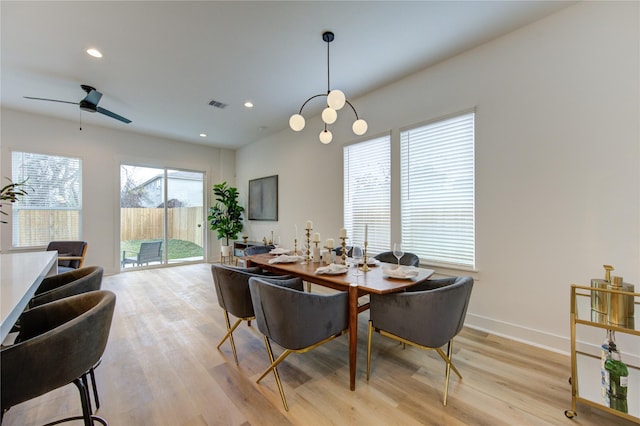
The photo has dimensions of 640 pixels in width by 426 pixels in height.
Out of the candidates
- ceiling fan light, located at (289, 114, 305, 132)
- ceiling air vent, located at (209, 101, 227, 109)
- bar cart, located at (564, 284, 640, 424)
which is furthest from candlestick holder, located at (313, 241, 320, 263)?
ceiling air vent, located at (209, 101, 227, 109)

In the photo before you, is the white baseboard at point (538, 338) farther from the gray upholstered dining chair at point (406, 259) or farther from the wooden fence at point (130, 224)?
the wooden fence at point (130, 224)

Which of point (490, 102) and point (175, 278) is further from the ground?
point (490, 102)

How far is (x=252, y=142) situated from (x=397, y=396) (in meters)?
5.85

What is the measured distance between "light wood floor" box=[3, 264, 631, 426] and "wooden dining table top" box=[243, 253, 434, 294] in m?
0.70

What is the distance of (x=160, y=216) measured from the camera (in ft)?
19.4

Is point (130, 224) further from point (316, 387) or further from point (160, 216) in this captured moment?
point (316, 387)

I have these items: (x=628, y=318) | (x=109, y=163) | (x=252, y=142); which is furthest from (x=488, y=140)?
(x=109, y=163)

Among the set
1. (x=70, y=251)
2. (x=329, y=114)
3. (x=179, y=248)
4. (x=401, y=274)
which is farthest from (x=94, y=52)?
(x=179, y=248)

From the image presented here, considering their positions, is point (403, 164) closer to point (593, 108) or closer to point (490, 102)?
point (490, 102)

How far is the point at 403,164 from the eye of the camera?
334cm

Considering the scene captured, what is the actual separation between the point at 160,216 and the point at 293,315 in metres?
5.56

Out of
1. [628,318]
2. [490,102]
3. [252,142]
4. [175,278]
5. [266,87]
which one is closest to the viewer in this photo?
[628,318]

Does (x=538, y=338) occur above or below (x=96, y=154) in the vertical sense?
below

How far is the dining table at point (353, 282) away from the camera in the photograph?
182 centimetres
